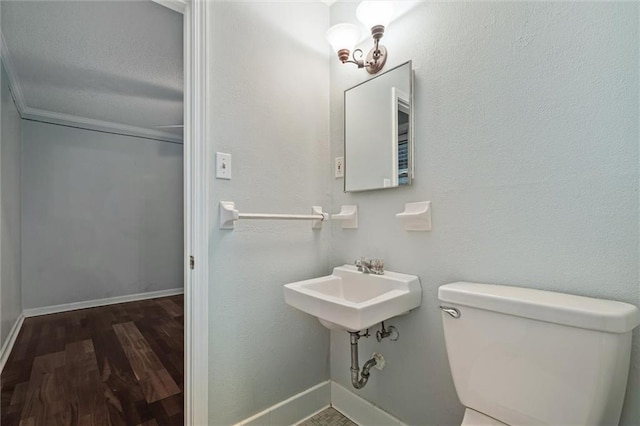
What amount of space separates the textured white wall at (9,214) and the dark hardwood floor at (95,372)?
30cm

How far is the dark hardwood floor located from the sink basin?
1087mm

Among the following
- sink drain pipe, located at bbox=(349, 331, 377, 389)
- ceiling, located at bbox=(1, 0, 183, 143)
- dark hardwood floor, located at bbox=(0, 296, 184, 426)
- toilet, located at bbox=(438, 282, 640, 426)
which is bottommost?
dark hardwood floor, located at bbox=(0, 296, 184, 426)

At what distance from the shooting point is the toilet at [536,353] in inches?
26.9

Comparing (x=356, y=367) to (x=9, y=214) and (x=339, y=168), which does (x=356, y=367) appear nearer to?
(x=339, y=168)

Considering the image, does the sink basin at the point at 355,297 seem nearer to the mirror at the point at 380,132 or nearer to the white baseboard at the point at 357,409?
the mirror at the point at 380,132

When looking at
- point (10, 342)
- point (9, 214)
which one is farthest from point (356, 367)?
point (9, 214)

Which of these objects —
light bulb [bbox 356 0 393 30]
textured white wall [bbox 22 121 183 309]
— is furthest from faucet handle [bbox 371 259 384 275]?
textured white wall [bbox 22 121 183 309]

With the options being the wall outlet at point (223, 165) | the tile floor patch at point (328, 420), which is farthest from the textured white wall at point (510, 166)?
the wall outlet at point (223, 165)

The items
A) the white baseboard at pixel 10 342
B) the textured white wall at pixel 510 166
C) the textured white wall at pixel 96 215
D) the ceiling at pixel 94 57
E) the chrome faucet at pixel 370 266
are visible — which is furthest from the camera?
the textured white wall at pixel 96 215

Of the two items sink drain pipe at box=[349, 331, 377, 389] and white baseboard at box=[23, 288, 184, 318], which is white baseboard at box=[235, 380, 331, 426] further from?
white baseboard at box=[23, 288, 184, 318]

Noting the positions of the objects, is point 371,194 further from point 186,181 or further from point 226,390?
point 226,390

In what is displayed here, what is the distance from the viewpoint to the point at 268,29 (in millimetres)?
1396

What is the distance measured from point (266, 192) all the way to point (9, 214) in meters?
2.54

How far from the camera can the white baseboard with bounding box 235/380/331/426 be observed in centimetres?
133
